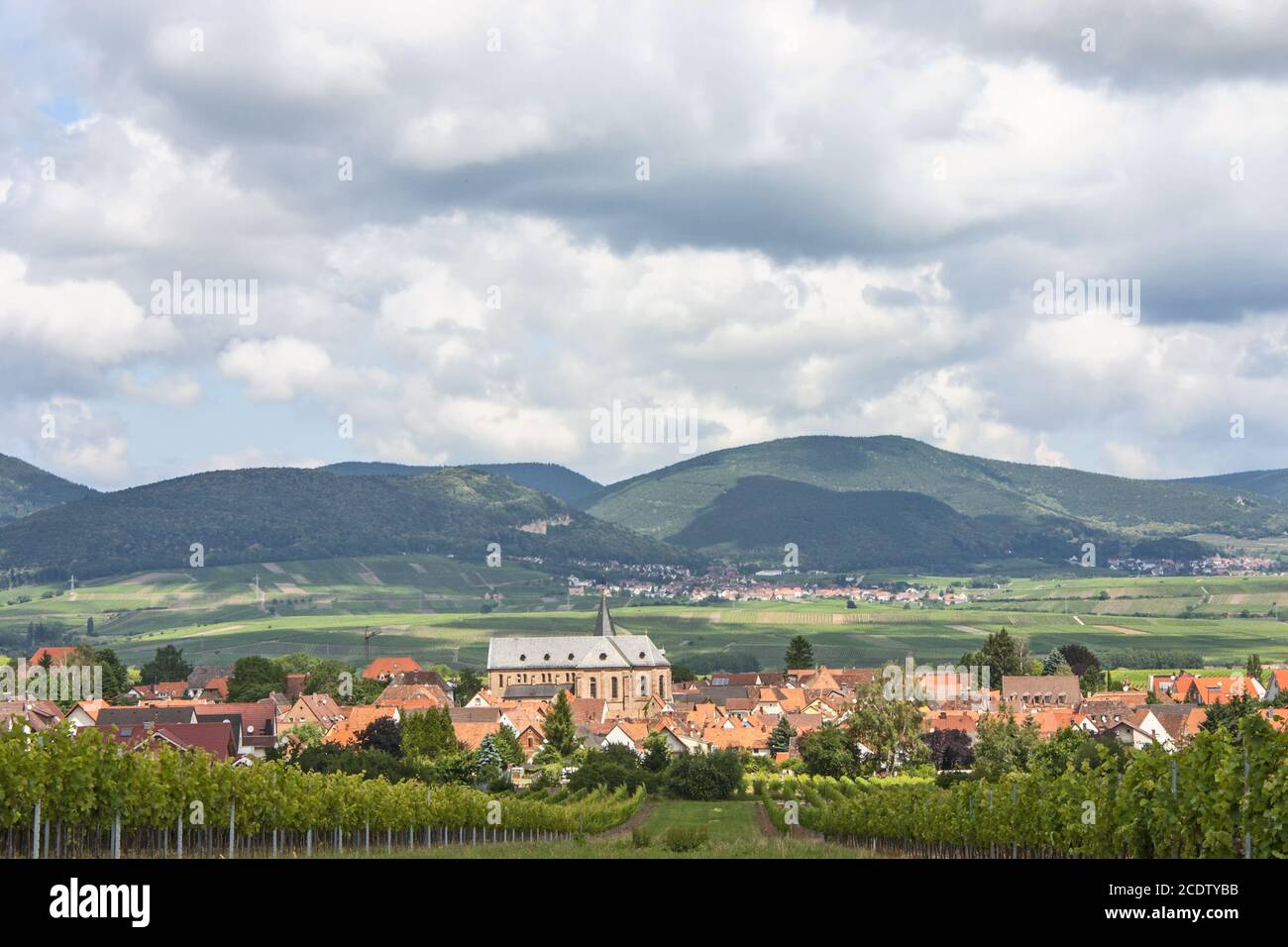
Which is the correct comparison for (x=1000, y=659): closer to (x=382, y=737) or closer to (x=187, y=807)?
(x=382, y=737)

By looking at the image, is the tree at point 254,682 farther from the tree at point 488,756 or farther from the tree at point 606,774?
the tree at point 606,774

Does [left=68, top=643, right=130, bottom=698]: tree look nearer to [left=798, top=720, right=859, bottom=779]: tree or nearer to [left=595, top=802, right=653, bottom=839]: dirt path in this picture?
[left=798, top=720, right=859, bottom=779]: tree

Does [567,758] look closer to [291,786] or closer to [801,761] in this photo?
[801,761]

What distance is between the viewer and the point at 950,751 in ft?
417

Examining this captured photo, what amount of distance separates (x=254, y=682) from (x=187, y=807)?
15017 centimetres

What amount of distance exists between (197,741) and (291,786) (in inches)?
2803

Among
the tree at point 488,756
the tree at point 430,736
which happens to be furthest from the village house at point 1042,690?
the tree at point 430,736

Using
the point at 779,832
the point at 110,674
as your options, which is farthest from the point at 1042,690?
the point at 110,674

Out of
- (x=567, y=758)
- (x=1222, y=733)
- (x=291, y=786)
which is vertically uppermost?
(x=1222, y=733)

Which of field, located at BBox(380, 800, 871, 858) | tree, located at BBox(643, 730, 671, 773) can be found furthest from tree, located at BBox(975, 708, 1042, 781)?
tree, located at BBox(643, 730, 671, 773)

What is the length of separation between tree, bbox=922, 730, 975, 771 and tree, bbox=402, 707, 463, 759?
3875 cm

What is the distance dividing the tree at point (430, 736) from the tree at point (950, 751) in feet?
127
